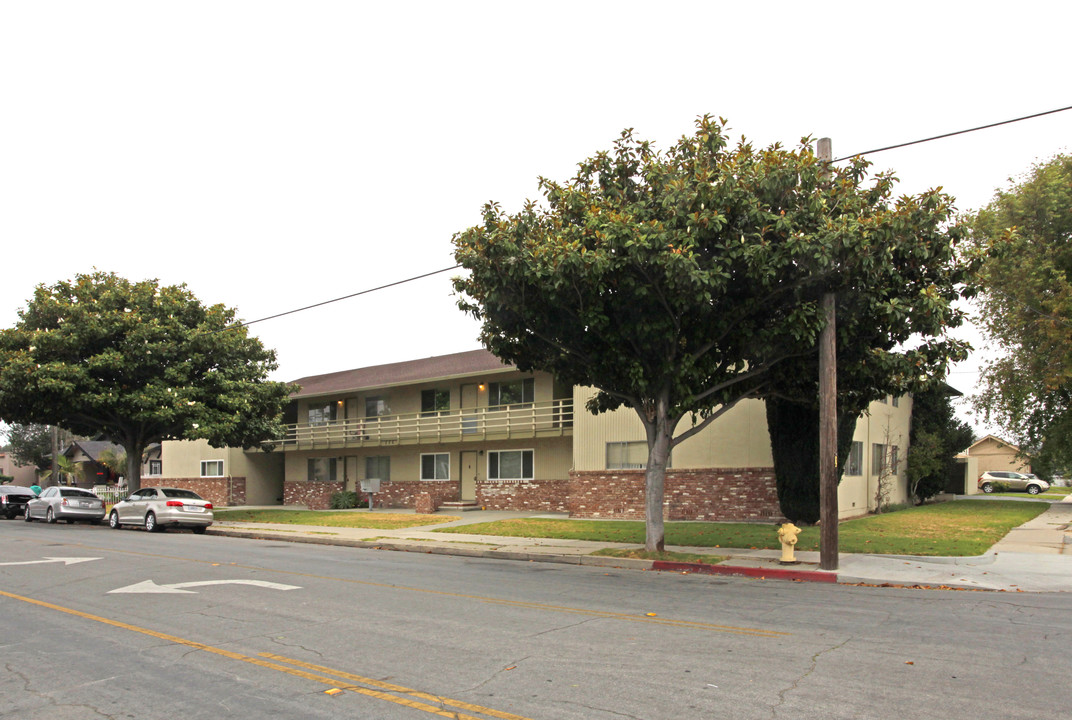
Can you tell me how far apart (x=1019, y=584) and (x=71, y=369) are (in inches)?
1116

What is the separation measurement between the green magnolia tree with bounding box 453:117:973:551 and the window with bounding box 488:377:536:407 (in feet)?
50.9

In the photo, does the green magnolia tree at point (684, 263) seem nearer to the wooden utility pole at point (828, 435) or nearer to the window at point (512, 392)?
the wooden utility pole at point (828, 435)

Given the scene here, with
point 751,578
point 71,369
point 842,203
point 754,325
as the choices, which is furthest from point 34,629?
point 71,369

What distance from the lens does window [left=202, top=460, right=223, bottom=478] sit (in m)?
43.8

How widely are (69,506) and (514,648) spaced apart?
27.0 m

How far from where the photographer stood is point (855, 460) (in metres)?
26.1

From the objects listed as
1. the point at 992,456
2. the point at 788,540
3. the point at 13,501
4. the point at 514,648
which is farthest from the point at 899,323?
the point at 992,456

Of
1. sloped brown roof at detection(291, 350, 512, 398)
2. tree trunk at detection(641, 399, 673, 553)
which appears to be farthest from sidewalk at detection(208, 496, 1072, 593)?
sloped brown roof at detection(291, 350, 512, 398)

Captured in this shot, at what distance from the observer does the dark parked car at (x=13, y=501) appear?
109 ft

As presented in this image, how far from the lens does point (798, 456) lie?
69.2ft

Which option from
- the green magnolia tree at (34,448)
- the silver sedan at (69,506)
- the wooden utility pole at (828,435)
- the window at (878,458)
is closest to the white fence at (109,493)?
the silver sedan at (69,506)

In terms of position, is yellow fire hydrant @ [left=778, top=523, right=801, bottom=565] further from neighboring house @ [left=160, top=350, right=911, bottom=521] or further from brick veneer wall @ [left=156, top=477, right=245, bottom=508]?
brick veneer wall @ [left=156, top=477, right=245, bottom=508]

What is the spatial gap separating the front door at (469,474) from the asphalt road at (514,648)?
19951 millimetres

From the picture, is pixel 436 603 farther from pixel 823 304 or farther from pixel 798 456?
pixel 798 456
